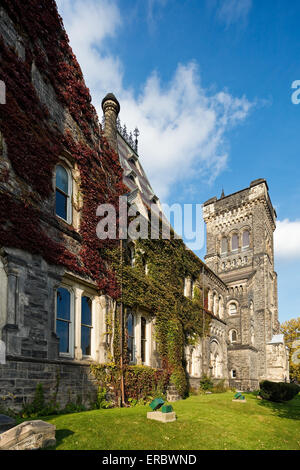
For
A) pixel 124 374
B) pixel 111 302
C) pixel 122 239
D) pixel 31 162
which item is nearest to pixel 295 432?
pixel 124 374

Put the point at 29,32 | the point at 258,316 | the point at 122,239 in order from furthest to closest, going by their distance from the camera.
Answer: the point at 258,316
the point at 122,239
the point at 29,32

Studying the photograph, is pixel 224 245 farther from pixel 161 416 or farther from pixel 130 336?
pixel 161 416

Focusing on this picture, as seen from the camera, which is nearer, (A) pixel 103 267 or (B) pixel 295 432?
(B) pixel 295 432

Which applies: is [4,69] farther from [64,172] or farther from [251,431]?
[251,431]

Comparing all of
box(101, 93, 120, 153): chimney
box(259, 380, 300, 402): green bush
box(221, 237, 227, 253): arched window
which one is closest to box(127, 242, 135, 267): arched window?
box(101, 93, 120, 153): chimney

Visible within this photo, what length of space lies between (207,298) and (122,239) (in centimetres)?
1481

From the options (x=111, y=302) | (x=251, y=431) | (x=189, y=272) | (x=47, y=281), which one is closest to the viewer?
(x=251, y=431)

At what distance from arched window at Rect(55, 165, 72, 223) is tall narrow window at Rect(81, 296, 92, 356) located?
2962 mm

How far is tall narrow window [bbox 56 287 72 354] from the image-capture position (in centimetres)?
1056

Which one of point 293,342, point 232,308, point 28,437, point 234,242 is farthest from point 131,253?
point 293,342

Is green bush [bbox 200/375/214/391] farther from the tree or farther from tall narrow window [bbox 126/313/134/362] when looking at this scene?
the tree

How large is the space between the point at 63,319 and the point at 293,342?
50.3 metres
